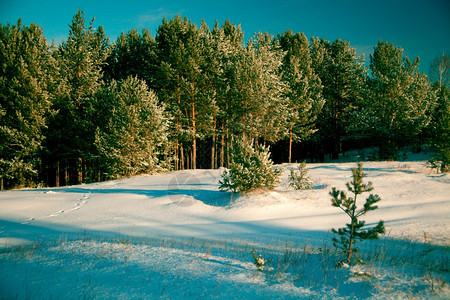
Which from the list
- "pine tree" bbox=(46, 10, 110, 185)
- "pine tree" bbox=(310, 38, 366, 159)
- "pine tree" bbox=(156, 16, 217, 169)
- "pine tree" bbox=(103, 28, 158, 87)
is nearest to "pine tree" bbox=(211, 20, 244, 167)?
"pine tree" bbox=(156, 16, 217, 169)

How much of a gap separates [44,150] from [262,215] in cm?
2114

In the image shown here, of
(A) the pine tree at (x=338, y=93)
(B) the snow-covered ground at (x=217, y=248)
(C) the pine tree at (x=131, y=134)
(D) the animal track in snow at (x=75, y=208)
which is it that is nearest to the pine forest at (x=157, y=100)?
(C) the pine tree at (x=131, y=134)

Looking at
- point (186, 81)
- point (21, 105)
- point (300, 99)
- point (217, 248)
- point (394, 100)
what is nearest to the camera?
point (217, 248)

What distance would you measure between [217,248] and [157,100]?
18.0 m

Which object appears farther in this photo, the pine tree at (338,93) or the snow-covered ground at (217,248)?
the pine tree at (338,93)

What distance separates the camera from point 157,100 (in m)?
21.2

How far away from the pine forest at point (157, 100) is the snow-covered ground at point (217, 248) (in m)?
9.29

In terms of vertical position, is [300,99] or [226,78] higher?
[226,78]

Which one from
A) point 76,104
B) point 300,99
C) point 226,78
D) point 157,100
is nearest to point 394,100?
point 300,99

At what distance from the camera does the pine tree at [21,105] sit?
1994 cm

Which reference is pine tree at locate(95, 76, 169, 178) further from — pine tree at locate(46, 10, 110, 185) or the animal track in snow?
the animal track in snow

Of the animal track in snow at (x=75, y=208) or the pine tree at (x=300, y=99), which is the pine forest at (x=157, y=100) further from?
the animal track in snow at (x=75, y=208)

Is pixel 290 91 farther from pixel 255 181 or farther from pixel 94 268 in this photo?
pixel 94 268

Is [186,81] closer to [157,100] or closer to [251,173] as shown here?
[157,100]
